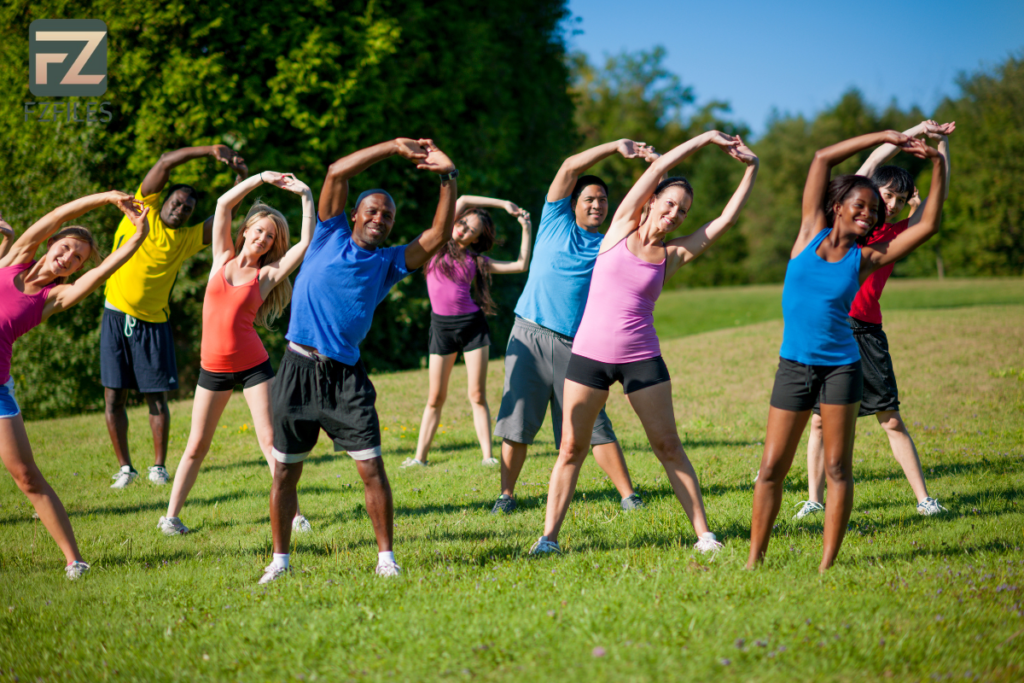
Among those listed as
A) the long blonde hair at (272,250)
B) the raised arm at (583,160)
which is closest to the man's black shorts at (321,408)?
the long blonde hair at (272,250)

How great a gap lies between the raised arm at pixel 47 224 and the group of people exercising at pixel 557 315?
1 cm

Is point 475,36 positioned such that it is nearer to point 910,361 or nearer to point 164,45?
point 164,45

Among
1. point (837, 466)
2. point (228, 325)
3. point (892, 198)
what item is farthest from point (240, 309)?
point (892, 198)

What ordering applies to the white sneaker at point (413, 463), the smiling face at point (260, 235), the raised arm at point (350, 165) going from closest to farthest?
1. the raised arm at point (350, 165)
2. the smiling face at point (260, 235)
3. the white sneaker at point (413, 463)

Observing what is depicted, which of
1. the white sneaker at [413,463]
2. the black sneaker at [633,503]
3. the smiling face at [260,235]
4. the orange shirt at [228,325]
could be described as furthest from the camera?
the white sneaker at [413,463]

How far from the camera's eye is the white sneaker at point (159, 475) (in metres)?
7.44

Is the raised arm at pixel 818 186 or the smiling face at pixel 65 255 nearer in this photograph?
the raised arm at pixel 818 186

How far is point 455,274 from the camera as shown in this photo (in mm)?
7414

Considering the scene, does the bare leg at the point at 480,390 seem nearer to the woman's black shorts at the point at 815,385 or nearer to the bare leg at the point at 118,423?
the bare leg at the point at 118,423

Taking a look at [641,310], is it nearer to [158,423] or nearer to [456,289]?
[456,289]

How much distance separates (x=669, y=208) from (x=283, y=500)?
2.97m

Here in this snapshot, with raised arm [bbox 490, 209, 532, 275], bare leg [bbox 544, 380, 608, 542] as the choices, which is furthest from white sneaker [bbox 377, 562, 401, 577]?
raised arm [bbox 490, 209, 532, 275]

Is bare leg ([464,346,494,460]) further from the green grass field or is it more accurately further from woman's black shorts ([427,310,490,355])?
the green grass field
